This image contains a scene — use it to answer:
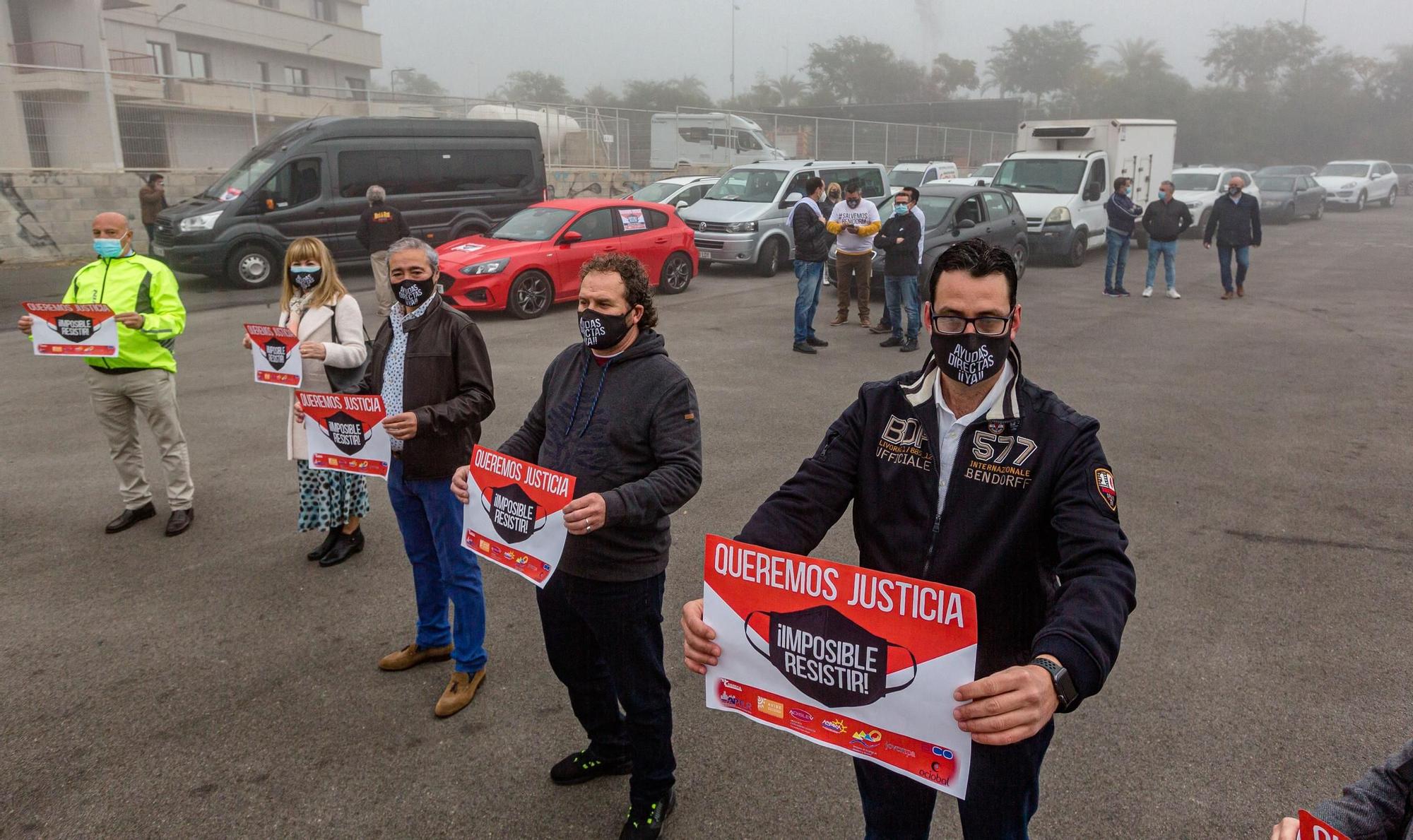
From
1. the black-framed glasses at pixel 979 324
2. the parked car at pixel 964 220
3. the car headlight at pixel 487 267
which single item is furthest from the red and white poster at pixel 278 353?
the parked car at pixel 964 220

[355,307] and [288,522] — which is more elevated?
[355,307]

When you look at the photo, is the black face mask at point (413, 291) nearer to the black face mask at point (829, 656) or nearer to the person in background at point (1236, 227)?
the black face mask at point (829, 656)

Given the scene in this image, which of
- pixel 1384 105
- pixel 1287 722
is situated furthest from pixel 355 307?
pixel 1384 105

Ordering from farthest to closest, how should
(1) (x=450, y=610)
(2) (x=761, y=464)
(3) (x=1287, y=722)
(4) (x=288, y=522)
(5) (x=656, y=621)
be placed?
1. (2) (x=761, y=464)
2. (4) (x=288, y=522)
3. (1) (x=450, y=610)
4. (3) (x=1287, y=722)
5. (5) (x=656, y=621)

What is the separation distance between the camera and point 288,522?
5.84 meters

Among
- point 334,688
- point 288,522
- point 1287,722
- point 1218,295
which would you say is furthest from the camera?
point 1218,295

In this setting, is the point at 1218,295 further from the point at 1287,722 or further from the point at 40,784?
the point at 40,784

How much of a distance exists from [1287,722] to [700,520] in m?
3.21

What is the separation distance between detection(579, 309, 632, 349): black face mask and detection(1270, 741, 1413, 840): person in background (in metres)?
2.15

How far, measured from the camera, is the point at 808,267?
10.9 metres

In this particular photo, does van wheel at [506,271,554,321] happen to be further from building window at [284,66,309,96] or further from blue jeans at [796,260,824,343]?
building window at [284,66,309,96]

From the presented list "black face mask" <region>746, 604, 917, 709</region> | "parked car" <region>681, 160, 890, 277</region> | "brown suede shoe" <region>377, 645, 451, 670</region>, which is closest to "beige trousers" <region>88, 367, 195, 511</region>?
"brown suede shoe" <region>377, 645, 451, 670</region>

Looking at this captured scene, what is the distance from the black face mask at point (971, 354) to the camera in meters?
2.15

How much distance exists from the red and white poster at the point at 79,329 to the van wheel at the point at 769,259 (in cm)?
1260
